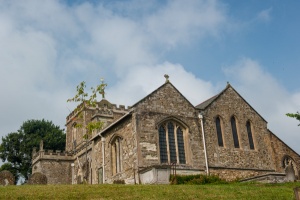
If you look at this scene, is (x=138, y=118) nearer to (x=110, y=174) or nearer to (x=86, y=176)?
(x=110, y=174)

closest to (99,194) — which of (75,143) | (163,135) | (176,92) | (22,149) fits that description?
(163,135)

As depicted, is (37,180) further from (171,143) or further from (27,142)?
(27,142)

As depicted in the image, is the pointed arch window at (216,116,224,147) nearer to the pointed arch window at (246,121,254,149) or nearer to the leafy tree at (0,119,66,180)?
the pointed arch window at (246,121,254,149)

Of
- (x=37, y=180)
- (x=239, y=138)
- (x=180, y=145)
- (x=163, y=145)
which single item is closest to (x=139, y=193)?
(x=163, y=145)

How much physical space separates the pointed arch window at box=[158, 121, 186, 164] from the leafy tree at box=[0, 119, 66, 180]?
32.9 m

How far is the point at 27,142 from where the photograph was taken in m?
54.8

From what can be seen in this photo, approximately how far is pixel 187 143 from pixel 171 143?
1.22 meters

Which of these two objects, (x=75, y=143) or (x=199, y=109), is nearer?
(x=199, y=109)

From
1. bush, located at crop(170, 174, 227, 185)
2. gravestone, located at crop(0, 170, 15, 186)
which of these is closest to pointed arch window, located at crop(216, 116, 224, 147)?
bush, located at crop(170, 174, 227, 185)

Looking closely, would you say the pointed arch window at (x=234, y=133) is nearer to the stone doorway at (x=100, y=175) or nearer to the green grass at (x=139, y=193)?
the stone doorway at (x=100, y=175)

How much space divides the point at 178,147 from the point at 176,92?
4144 mm

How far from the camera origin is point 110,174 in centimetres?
2756

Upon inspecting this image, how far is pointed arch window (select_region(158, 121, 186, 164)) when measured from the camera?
25.2 meters

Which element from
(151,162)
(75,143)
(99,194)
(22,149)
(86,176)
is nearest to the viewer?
(99,194)
